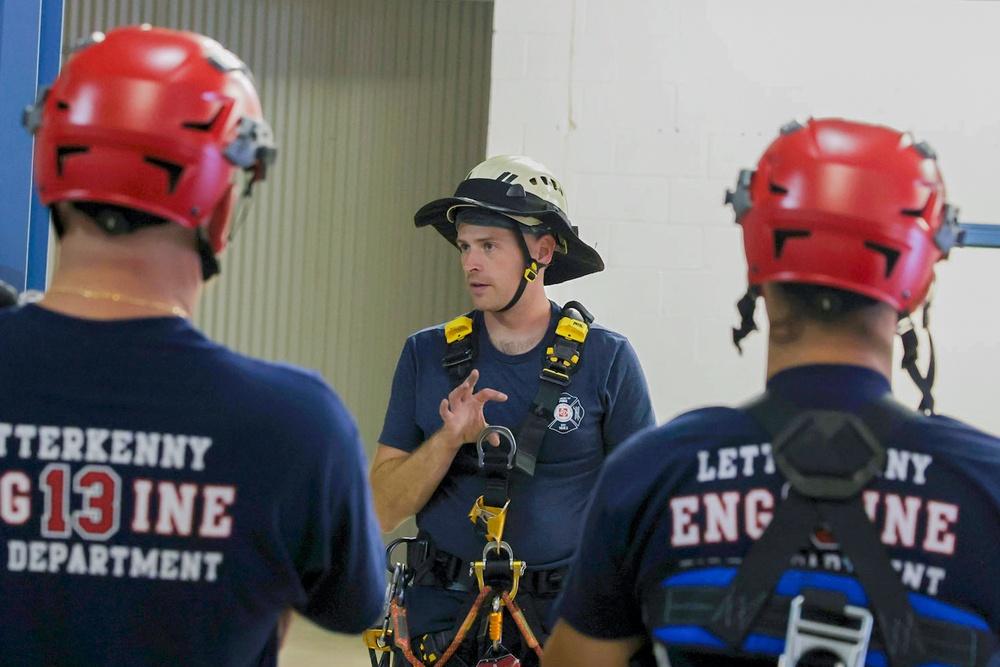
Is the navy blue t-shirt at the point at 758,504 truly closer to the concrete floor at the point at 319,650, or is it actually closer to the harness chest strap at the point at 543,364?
the harness chest strap at the point at 543,364

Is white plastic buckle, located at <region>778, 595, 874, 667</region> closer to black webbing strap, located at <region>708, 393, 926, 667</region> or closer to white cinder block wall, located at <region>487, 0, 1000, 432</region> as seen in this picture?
black webbing strap, located at <region>708, 393, 926, 667</region>

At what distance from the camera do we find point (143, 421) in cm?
129

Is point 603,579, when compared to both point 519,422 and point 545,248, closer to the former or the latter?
point 519,422

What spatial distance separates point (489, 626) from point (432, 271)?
402 centimetres

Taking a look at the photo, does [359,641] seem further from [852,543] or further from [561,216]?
[852,543]

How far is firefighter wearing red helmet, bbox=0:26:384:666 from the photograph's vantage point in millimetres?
1281

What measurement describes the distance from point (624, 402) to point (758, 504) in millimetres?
1559

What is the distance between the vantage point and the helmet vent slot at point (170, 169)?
1317 mm

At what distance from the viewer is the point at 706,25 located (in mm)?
4598

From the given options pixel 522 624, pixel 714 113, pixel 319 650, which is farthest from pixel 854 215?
pixel 319 650

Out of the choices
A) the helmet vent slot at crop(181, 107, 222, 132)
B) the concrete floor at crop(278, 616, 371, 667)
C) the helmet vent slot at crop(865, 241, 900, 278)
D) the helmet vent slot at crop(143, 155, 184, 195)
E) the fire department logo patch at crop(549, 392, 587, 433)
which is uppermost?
the helmet vent slot at crop(181, 107, 222, 132)

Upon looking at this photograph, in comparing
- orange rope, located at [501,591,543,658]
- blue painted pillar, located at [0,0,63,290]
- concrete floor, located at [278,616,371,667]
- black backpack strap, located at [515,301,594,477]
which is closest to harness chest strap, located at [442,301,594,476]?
black backpack strap, located at [515,301,594,477]

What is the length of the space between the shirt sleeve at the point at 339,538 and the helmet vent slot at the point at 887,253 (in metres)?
0.70

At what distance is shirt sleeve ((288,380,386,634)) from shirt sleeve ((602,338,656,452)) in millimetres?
1439
